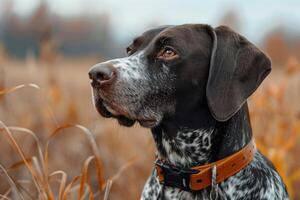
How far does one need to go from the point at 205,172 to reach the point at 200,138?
0.73 feet

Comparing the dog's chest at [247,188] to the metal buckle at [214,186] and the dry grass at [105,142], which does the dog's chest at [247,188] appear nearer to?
the metal buckle at [214,186]

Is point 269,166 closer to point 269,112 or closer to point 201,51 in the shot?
point 201,51

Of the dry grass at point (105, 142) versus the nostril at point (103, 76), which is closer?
the nostril at point (103, 76)

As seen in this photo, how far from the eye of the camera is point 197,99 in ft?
11.4

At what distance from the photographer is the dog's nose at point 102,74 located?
10.4 ft

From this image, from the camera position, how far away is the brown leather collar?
3350mm

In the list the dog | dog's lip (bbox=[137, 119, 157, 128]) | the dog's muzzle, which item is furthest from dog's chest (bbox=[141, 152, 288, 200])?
the dog's muzzle

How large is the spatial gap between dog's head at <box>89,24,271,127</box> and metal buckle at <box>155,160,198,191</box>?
0.26 meters

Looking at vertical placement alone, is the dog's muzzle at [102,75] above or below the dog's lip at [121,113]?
above

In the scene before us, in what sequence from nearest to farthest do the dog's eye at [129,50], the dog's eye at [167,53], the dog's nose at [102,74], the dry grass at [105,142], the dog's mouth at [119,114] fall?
1. the dog's nose at [102,74]
2. the dog's mouth at [119,114]
3. the dog's eye at [167,53]
4. the dog's eye at [129,50]
5. the dry grass at [105,142]

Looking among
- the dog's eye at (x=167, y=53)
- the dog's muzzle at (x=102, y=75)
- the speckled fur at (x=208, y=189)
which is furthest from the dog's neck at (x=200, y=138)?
the dog's muzzle at (x=102, y=75)

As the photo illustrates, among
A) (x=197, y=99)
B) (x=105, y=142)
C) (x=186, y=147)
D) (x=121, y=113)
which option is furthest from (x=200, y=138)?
(x=105, y=142)

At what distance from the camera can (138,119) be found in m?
3.45

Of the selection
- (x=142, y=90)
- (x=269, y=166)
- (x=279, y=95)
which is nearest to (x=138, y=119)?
(x=142, y=90)
